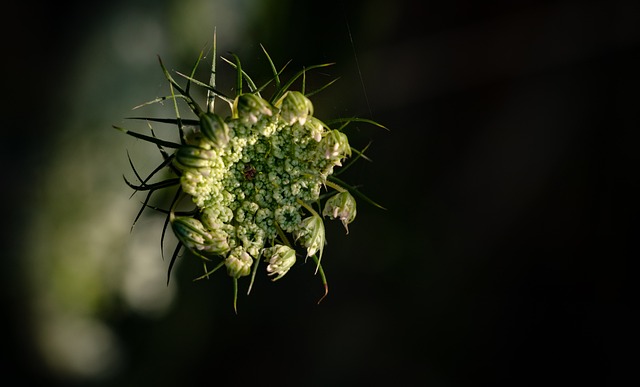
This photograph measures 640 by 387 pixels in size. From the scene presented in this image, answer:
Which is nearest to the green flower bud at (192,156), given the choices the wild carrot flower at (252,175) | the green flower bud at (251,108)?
the wild carrot flower at (252,175)

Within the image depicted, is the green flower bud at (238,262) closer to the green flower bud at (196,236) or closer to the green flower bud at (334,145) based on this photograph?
the green flower bud at (196,236)

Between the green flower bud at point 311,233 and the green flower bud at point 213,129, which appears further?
the green flower bud at point 311,233

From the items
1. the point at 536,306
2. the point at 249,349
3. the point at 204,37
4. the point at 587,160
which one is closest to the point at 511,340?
the point at 536,306

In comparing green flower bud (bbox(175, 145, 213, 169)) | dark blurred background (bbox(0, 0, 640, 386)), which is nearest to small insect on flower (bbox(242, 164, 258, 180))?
green flower bud (bbox(175, 145, 213, 169))

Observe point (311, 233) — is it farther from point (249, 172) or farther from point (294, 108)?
point (294, 108)

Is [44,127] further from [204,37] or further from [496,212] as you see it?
[496,212]

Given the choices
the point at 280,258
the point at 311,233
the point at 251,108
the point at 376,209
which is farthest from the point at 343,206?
the point at 376,209
